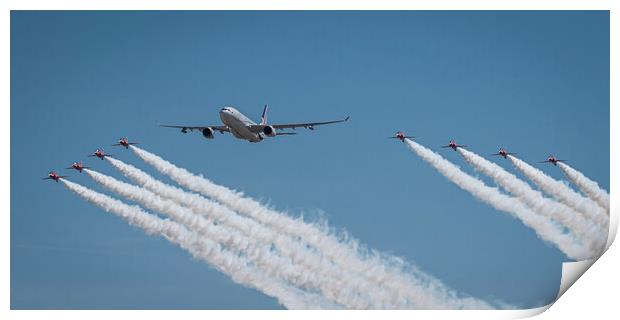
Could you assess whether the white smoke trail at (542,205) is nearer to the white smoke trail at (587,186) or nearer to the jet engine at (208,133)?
the white smoke trail at (587,186)

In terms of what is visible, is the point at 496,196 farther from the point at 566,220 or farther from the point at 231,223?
the point at 231,223

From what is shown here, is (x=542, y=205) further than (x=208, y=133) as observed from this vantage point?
No

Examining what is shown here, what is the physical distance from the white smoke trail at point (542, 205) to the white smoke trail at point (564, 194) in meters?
0.41

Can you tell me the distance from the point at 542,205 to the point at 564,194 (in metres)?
1.80

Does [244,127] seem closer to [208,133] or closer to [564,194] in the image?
[208,133]

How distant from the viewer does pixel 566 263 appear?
107438 mm

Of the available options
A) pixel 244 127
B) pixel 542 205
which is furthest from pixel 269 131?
pixel 542 205

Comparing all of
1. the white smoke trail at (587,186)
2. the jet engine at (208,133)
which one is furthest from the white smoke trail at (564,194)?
the jet engine at (208,133)

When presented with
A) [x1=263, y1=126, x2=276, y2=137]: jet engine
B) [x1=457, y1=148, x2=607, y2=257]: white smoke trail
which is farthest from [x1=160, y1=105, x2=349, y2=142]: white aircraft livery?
[x1=457, y1=148, x2=607, y2=257]: white smoke trail

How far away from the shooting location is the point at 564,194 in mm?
115375
